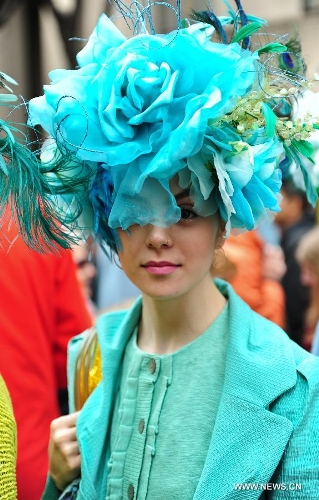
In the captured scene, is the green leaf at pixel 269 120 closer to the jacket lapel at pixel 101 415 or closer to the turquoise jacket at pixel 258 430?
the turquoise jacket at pixel 258 430

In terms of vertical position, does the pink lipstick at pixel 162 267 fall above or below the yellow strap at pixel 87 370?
above

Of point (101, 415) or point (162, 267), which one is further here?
point (101, 415)

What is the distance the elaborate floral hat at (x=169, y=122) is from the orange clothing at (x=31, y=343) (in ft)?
3.15

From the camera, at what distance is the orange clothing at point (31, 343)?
259cm

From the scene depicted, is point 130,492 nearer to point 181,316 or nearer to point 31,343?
point 181,316

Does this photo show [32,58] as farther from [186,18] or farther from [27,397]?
[186,18]

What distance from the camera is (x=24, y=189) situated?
1585mm

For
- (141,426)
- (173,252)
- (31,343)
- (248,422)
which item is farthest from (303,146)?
(31,343)

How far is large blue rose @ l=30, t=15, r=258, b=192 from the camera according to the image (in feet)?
5.23

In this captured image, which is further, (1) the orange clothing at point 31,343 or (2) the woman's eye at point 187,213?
(1) the orange clothing at point 31,343

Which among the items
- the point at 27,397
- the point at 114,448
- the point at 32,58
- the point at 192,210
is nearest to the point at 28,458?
the point at 27,397

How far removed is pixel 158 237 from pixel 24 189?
1.07ft

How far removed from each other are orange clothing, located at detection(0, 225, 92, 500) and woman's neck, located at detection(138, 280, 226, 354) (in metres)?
0.82

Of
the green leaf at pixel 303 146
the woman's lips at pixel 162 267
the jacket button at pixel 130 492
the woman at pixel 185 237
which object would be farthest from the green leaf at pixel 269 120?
the jacket button at pixel 130 492
